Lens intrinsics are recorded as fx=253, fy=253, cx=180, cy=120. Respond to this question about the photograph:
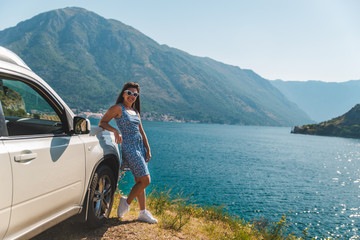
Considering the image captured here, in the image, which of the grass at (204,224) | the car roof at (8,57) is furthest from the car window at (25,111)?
the grass at (204,224)

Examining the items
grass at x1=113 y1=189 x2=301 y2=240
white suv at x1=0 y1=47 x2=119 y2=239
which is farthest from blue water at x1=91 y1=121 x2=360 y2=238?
white suv at x1=0 y1=47 x2=119 y2=239

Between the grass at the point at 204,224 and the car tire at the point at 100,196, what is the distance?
3.44ft

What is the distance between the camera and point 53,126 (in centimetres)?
304

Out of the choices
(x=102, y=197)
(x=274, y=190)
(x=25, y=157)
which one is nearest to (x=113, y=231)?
(x=102, y=197)

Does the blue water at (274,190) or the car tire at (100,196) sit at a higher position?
the car tire at (100,196)

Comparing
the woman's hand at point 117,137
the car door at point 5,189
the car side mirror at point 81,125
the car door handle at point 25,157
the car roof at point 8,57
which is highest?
the car roof at point 8,57

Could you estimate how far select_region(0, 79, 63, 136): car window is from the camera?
7.97ft

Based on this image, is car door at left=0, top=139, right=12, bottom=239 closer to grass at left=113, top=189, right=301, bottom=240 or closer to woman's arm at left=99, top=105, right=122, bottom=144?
woman's arm at left=99, top=105, right=122, bottom=144

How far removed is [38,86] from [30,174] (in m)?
0.86

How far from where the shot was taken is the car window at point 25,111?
243 cm

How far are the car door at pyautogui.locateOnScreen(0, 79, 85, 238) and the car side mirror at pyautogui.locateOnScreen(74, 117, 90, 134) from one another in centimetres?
10

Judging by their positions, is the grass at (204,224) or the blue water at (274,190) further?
the blue water at (274,190)

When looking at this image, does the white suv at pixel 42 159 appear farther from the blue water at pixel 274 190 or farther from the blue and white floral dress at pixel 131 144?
the blue water at pixel 274 190

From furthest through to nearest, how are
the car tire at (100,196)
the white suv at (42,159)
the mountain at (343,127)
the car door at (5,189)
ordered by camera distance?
the mountain at (343,127) → the car tire at (100,196) → the white suv at (42,159) → the car door at (5,189)
